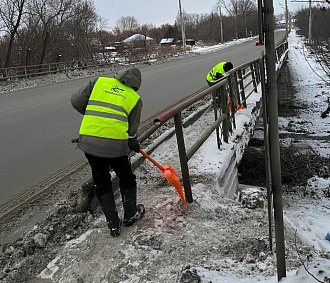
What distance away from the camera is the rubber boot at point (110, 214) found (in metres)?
3.31

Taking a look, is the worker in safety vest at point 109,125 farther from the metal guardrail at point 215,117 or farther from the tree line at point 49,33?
the tree line at point 49,33

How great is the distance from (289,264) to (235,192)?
2.58 meters

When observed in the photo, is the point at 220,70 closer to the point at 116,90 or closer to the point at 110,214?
the point at 116,90

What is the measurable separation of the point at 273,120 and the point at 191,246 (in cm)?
144

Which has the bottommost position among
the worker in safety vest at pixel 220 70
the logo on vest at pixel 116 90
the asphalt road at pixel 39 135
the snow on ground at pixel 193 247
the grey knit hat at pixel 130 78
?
the snow on ground at pixel 193 247

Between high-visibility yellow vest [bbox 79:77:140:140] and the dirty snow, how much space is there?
3.11 ft

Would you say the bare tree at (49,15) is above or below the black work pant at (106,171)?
above

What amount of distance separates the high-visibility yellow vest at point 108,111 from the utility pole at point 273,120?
1389 mm

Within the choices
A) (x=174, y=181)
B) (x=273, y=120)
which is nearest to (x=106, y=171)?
(x=174, y=181)

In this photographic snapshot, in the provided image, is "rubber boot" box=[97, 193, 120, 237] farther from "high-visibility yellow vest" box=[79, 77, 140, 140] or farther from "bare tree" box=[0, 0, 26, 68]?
"bare tree" box=[0, 0, 26, 68]

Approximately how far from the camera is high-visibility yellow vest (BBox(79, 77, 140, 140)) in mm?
3098

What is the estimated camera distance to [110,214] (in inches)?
131

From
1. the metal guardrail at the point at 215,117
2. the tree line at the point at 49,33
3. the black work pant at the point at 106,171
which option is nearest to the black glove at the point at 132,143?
the black work pant at the point at 106,171

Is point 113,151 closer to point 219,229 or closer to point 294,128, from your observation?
point 219,229
